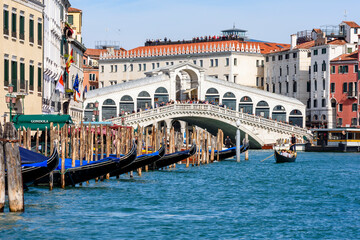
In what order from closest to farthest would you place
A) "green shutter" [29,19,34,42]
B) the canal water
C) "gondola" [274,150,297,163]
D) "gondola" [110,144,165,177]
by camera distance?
the canal water, "gondola" [110,144,165,177], "green shutter" [29,19,34,42], "gondola" [274,150,297,163]

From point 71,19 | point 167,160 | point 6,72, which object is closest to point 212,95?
point 71,19

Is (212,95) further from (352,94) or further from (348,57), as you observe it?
(348,57)

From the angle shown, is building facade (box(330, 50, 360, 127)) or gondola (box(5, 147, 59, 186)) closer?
gondola (box(5, 147, 59, 186))

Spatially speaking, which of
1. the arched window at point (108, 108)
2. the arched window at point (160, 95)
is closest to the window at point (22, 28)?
the arched window at point (108, 108)

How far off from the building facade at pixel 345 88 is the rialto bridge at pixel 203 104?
16.7 ft

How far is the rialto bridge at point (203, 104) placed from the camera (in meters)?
70.4

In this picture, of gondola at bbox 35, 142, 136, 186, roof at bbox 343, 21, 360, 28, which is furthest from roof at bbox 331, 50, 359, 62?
gondola at bbox 35, 142, 136, 186

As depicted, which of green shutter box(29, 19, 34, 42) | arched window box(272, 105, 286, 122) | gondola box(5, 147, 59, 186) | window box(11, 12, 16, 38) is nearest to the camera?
gondola box(5, 147, 59, 186)

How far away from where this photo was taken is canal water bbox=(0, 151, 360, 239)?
20.0 metres

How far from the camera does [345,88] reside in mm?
83188

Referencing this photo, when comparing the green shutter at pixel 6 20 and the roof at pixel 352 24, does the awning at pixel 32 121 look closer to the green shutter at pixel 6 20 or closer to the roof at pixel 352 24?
the green shutter at pixel 6 20

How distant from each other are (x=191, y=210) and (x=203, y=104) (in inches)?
1817

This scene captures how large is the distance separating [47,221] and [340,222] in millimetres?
6559

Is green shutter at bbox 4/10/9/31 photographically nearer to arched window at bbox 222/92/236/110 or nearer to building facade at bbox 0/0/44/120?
building facade at bbox 0/0/44/120
